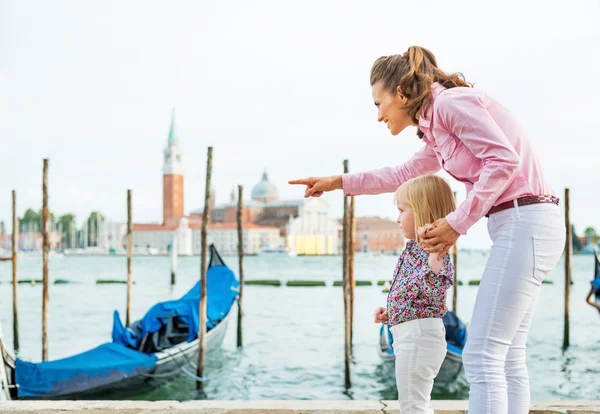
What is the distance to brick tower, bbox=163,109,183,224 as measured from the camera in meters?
70.4

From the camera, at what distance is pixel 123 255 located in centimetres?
6656

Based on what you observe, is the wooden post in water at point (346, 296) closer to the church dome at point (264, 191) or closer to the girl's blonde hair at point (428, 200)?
Result: the girl's blonde hair at point (428, 200)

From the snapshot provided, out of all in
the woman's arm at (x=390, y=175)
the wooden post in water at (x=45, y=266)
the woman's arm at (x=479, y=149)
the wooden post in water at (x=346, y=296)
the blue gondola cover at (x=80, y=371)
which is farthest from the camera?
the wooden post in water at (x=45, y=266)

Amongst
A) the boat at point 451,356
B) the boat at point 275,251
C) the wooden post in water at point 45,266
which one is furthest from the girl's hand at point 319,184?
the boat at point 275,251

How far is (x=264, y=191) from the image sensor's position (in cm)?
7138

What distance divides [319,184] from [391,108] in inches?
11.0

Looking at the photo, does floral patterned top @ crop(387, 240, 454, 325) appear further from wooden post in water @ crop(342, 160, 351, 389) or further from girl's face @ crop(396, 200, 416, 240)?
wooden post in water @ crop(342, 160, 351, 389)

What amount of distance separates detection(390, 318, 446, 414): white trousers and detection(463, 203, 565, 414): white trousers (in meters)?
0.13

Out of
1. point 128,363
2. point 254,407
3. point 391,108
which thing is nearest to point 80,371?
point 128,363

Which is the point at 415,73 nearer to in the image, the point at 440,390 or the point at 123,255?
the point at 440,390

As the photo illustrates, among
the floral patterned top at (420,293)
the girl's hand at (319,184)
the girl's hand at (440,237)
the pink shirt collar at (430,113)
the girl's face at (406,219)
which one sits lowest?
the floral patterned top at (420,293)

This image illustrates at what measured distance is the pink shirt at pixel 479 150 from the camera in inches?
45.9

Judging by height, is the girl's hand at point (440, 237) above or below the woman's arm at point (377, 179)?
below

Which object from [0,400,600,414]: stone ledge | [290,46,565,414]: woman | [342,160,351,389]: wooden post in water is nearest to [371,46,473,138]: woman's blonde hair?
[290,46,565,414]: woman
